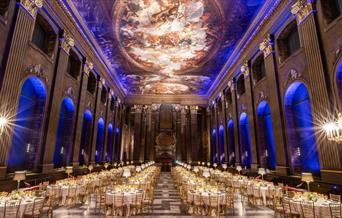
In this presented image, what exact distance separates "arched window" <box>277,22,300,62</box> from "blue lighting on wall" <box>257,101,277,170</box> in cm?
273

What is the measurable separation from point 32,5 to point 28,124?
462 cm

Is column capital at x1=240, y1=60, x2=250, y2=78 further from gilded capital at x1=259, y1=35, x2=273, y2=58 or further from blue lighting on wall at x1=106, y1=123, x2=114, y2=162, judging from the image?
blue lighting on wall at x1=106, y1=123, x2=114, y2=162

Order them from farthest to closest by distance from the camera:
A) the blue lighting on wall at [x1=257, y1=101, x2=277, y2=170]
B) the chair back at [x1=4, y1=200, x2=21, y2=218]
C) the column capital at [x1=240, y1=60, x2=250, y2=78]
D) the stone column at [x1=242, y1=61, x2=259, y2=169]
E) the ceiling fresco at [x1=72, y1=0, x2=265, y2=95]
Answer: the column capital at [x1=240, y1=60, x2=250, y2=78] < the stone column at [x1=242, y1=61, x2=259, y2=169] < the blue lighting on wall at [x1=257, y1=101, x2=277, y2=170] < the ceiling fresco at [x1=72, y1=0, x2=265, y2=95] < the chair back at [x1=4, y1=200, x2=21, y2=218]

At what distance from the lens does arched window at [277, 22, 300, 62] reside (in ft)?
30.6

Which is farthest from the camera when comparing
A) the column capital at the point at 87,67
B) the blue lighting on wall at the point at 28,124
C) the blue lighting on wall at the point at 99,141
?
the blue lighting on wall at the point at 99,141

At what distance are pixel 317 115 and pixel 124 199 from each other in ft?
22.6

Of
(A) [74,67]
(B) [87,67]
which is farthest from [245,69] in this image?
(A) [74,67]

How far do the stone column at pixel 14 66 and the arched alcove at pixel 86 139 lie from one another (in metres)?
7.05

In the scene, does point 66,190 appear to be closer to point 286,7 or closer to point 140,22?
point 140,22

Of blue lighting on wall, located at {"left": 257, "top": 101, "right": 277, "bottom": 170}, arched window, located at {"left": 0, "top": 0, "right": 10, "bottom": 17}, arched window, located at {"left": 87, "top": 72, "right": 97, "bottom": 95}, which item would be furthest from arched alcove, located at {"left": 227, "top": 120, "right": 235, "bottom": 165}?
arched window, located at {"left": 0, "top": 0, "right": 10, "bottom": 17}

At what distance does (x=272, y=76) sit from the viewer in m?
10.1

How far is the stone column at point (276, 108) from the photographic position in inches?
359

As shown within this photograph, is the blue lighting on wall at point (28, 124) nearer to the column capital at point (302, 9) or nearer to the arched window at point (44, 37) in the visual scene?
the arched window at point (44, 37)

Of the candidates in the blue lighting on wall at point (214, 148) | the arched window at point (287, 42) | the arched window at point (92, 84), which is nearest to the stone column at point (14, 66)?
the arched window at point (92, 84)
